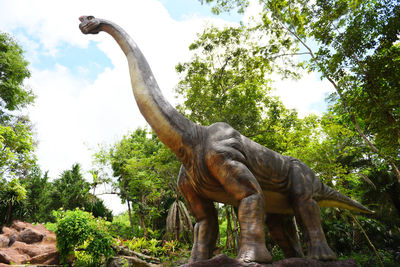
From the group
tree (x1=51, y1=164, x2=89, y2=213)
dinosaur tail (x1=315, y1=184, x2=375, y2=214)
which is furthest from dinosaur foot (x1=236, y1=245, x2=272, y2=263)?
tree (x1=51, y1=164, x2=89, y2=213)

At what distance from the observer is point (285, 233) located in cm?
390

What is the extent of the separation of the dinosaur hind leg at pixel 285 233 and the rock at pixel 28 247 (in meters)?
9.70

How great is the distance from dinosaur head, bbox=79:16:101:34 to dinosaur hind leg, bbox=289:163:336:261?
3043 millimetres

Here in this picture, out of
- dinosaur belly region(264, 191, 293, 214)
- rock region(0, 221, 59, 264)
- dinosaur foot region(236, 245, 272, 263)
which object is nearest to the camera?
dinosaur foot region(236, 245, 272, 263)

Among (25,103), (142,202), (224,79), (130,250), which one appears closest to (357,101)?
(224,79)

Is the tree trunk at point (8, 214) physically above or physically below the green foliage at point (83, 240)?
above

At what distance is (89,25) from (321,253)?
3.84 meters

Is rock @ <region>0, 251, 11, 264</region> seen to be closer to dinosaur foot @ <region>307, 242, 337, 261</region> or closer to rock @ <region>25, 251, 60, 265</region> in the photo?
rock @ <region>25, 251, 60, 265</region>

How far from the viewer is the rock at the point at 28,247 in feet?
34.0

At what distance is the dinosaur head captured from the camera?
3.56 m

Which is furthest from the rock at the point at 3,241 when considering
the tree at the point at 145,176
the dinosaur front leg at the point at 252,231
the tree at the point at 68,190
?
the dinosaur front leg at the point at 252,231

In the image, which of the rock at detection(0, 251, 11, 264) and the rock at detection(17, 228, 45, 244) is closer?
the rock at detection(0, 251, 11, 264)

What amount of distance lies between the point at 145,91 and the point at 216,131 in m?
0.88

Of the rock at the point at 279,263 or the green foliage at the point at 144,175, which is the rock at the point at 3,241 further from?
the rock at the point at 279,263
